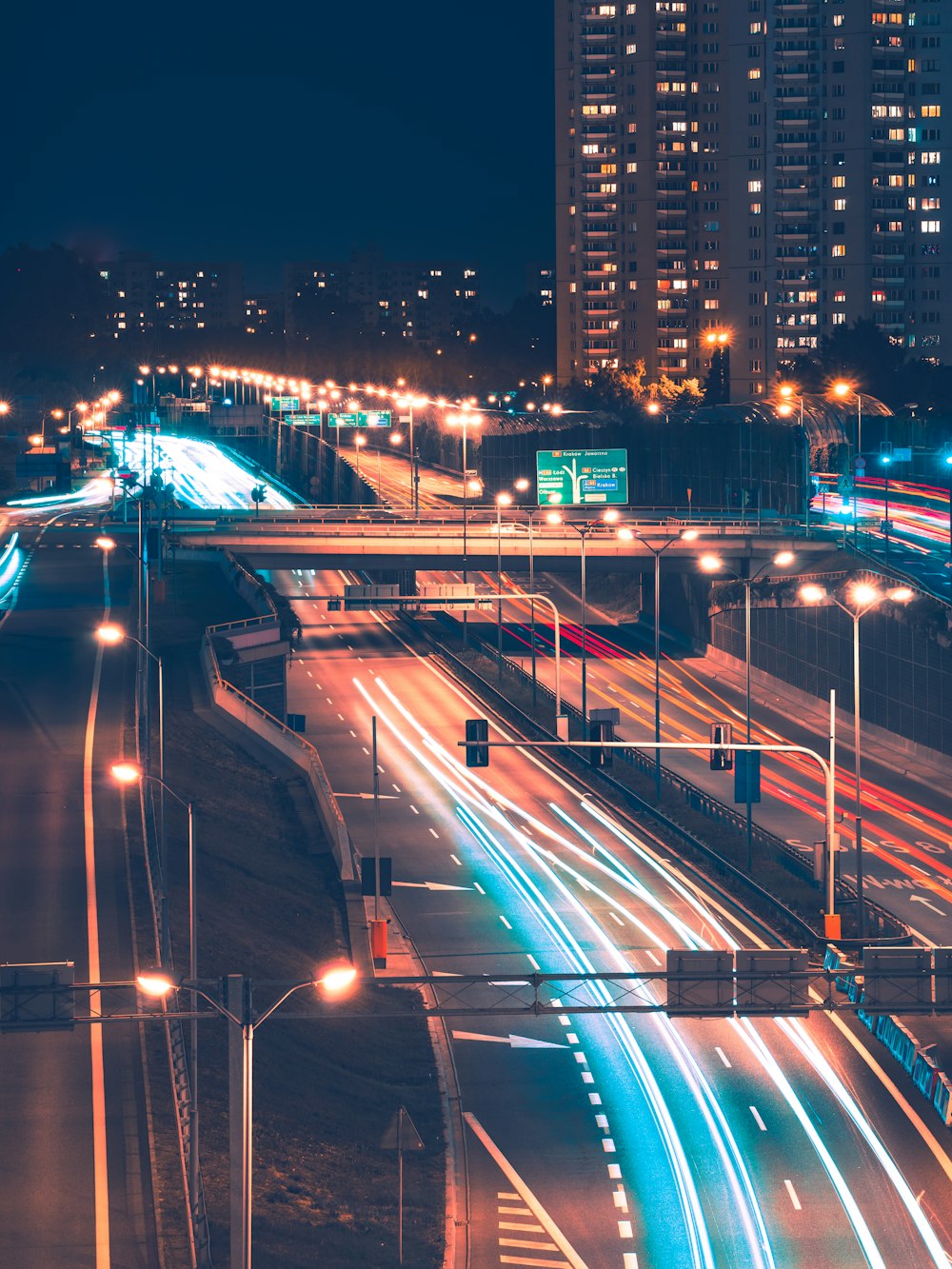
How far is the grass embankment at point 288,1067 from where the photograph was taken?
3556 cm

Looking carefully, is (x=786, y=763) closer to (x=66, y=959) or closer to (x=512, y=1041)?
(x=512, y=1041)

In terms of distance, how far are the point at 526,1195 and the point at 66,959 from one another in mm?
11355

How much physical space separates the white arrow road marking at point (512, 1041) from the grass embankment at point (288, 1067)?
44.4 inches

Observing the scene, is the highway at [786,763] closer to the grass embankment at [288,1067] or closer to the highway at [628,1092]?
the highway at [628,1092]

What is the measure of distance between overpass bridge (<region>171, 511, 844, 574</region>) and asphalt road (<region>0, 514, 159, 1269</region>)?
24.2 meters

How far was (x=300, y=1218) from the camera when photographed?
35750 mm

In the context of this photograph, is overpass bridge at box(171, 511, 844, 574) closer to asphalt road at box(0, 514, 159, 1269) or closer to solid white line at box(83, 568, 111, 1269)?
asphalt road at box(0, 514, 159, 1269)

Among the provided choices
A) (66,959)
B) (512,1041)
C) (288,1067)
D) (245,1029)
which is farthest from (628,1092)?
(245,1029)

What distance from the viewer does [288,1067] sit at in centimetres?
4306

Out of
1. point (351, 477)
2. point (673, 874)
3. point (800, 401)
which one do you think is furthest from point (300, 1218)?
point (351, 477)

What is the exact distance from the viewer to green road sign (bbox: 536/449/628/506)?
336ft

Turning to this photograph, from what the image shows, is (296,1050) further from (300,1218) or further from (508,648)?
(508,648)

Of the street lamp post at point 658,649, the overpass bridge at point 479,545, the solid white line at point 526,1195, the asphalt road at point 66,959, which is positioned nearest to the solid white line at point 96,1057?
the asphalt road at point 66,959

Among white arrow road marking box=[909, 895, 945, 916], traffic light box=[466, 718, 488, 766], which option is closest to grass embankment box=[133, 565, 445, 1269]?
traffic light box=[466, 718, 488, 766]
